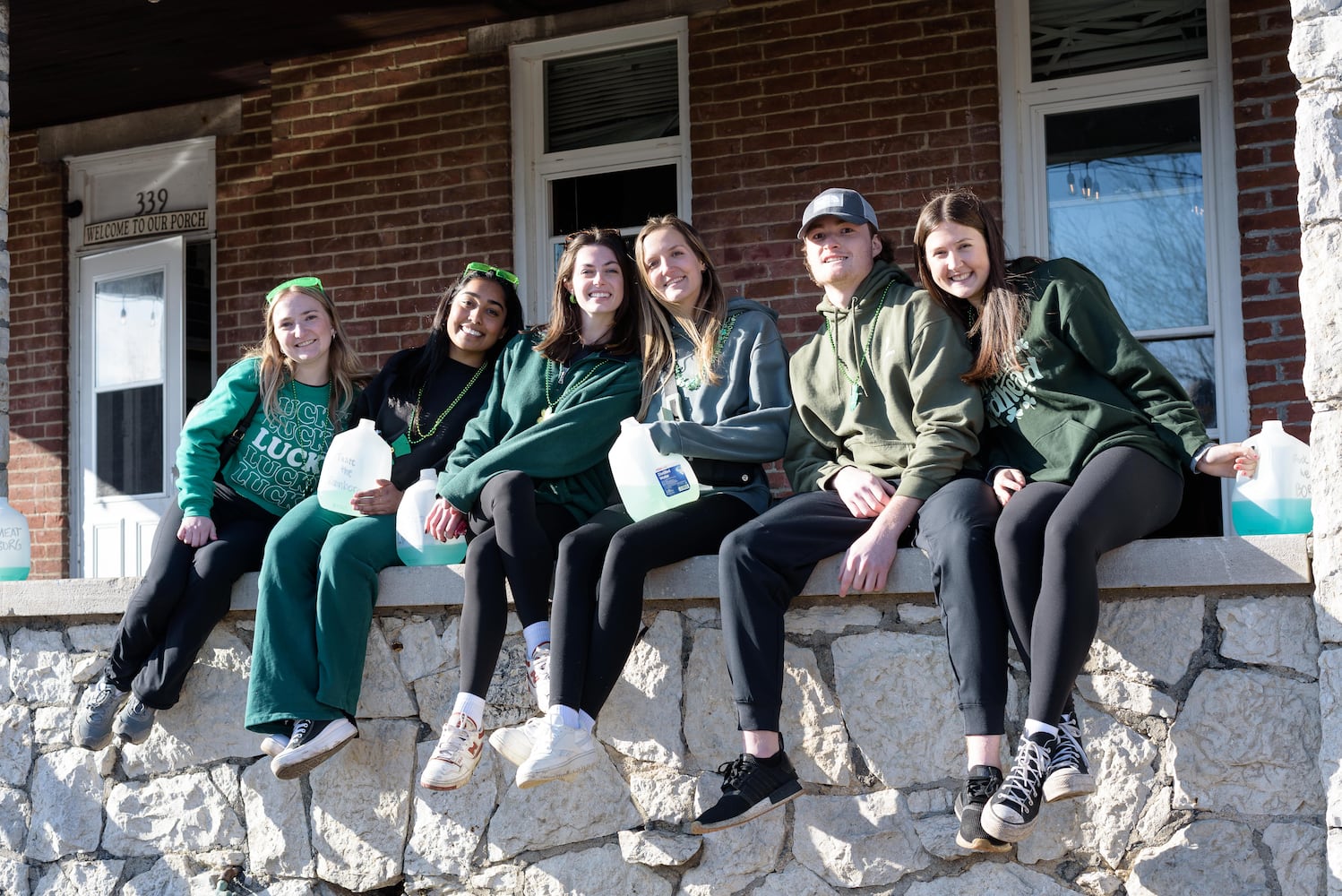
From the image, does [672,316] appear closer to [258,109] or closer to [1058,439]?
[1058,439]

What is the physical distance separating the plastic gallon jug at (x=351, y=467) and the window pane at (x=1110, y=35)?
137 inches

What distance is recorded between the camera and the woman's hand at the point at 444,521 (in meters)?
4.07

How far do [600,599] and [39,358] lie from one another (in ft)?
18.2

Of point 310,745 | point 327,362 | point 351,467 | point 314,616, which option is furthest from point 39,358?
point 310,745

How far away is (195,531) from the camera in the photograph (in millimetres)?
4301

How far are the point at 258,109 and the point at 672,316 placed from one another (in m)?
4.17

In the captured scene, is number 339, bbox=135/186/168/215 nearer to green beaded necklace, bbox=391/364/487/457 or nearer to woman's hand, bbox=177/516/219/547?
green beaded necklace, bbox=391/364/487/457

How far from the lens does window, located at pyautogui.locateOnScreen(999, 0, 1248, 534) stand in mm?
5840

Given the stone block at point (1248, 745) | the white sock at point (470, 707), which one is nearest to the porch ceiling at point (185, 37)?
the white sock at point (470, 707)

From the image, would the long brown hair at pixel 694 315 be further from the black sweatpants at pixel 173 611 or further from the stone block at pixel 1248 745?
the stone block at pixel 1248 745

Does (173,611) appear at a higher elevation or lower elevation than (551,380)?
lower

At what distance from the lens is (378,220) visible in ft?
23.4

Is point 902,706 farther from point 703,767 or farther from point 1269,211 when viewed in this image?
point 1269,211

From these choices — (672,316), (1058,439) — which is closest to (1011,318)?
(1058,439)
